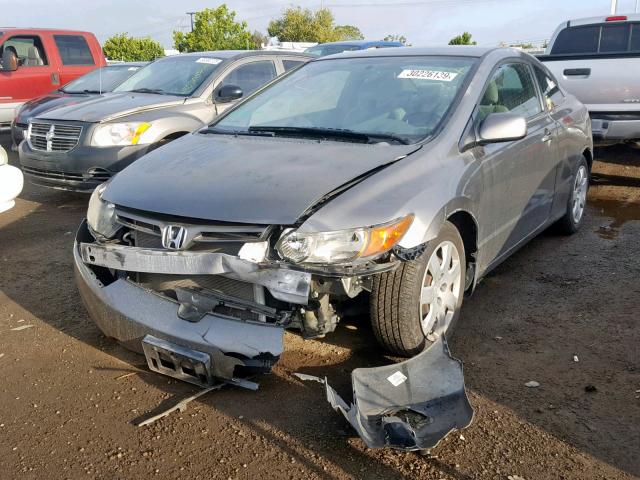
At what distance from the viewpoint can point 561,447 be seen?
8.93ft

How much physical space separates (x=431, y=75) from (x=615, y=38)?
5467mm

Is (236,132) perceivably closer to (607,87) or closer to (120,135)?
(120,135)

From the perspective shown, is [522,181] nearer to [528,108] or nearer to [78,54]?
[528,108]

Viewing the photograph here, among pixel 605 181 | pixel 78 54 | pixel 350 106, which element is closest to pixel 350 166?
pixel 350 106

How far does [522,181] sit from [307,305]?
2.05 metres

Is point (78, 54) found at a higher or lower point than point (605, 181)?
higher

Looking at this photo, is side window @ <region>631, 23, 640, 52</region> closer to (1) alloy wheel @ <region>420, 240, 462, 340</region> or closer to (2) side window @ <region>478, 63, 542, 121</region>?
(2) side window @ <region>478, 63, 542, 121</region>

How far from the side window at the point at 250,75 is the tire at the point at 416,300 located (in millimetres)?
4488

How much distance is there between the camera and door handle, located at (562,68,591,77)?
723 cm

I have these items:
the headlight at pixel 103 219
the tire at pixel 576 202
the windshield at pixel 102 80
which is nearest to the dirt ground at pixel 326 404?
the headlight at pixel 103 219

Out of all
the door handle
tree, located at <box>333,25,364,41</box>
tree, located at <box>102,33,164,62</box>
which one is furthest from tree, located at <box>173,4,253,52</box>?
the door handle

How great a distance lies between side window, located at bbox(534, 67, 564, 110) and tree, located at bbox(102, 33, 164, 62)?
92.0ft

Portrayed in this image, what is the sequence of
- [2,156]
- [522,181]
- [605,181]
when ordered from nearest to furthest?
[522,181] → [2,156] → [605,181]

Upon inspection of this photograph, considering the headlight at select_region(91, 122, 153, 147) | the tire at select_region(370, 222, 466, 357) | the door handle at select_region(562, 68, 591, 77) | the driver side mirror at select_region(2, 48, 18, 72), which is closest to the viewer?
the tire at select_region(370, 222, 466, 357)
